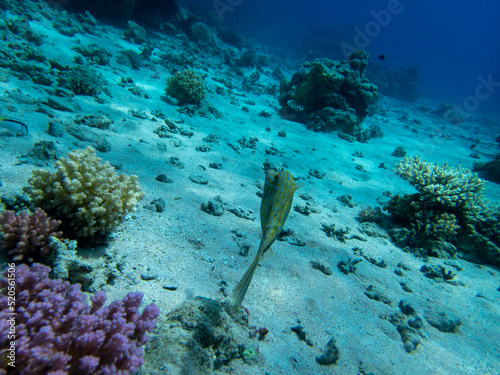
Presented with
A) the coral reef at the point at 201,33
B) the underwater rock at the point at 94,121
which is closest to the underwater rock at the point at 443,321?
the underwater rock at the point at 94,121

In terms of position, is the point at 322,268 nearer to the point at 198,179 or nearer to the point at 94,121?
the point at 198,179

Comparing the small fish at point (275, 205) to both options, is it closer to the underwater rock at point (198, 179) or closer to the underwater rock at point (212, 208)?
the underwater rock at point (212, 208)

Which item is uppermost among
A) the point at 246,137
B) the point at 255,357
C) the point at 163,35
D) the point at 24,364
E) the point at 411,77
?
the point at 411,77

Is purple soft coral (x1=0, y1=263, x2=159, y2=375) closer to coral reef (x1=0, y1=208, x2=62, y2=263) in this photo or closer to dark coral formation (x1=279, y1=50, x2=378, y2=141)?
coral reef (x1=0, y1=208, x2=62, y2=263)

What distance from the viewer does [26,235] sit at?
2453mm

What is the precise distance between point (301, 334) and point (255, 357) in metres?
0.88

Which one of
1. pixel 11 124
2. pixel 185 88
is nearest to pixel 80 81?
pixel 185 88

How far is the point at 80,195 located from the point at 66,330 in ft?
5.41

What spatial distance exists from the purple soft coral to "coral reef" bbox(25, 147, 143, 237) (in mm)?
972

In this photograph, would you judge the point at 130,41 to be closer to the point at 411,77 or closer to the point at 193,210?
the point at 193,210

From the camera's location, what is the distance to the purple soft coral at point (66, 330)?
60.7 inches

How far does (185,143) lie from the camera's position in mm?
7590

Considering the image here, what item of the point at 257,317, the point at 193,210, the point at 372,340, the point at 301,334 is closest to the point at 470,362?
the point at 372,340

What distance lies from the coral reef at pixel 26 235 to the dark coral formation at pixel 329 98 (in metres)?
11.8
